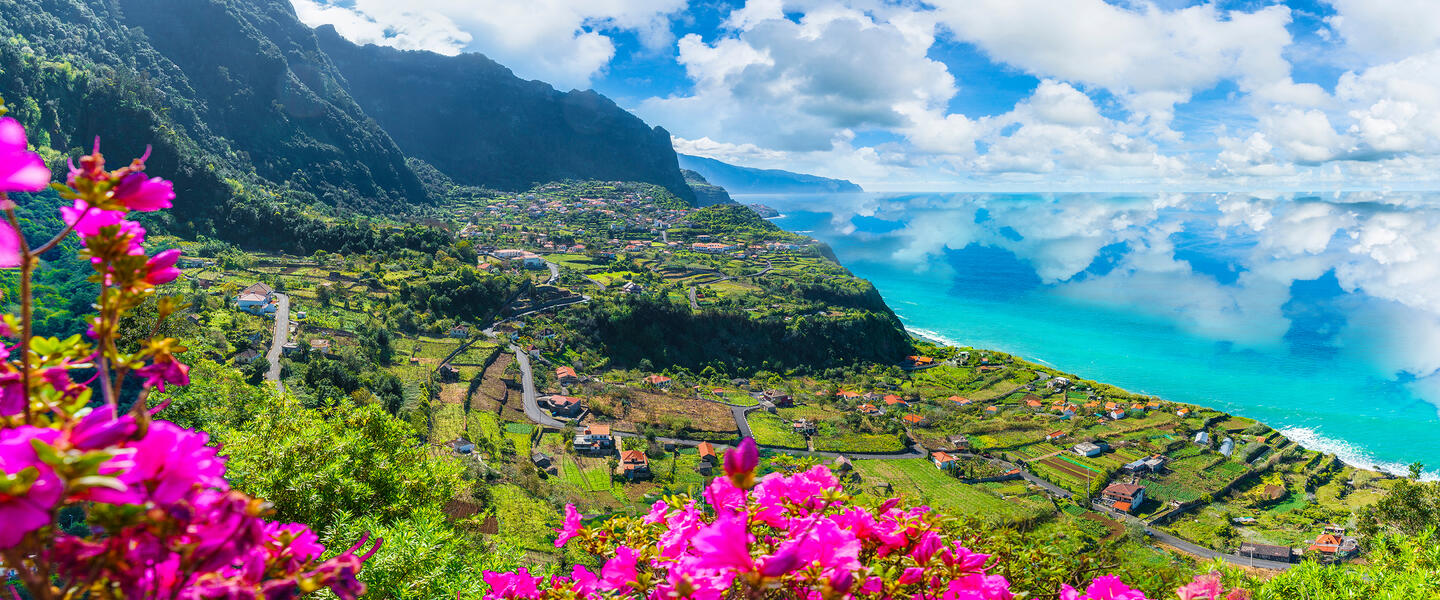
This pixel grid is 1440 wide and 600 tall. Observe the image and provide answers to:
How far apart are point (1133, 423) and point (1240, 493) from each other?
8355mm

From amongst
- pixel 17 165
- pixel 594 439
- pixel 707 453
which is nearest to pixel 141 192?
pixel 17 165

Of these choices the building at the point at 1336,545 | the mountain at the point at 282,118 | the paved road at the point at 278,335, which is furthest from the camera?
the mountain at the point at 282,118

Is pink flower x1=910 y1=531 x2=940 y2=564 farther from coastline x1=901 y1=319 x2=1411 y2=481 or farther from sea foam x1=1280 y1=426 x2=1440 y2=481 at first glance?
sea foam x1=1280 y1=426 x2=1440 y2=481

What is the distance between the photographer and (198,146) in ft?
182

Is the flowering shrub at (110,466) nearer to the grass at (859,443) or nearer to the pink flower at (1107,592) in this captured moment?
the pink flower at (1107,592)

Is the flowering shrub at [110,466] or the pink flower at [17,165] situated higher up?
the pink flower at [17,165]

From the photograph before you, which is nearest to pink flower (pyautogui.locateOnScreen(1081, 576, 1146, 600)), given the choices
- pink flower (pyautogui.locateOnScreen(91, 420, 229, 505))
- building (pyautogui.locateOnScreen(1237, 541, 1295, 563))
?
pink flower (pyautogui.locateOnScreen(91, 420, 229, 505))

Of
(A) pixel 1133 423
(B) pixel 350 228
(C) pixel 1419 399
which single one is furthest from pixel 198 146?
(C) pixel 1419 399

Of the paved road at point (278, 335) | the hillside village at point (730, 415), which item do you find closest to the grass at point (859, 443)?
the hillside village at point (730, 415)

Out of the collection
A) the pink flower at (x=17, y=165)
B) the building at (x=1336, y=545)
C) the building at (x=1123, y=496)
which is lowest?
the building at (x=1123, y=496)

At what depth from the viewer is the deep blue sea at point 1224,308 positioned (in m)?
49.1

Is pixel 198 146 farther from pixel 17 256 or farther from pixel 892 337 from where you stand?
pixel 17 256

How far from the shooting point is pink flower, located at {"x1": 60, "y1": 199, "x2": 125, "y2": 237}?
3.39 ft

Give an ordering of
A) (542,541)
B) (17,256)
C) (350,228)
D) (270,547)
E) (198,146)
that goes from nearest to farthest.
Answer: (17,256), (270,547), (542,541), (350,228), (198,146)
